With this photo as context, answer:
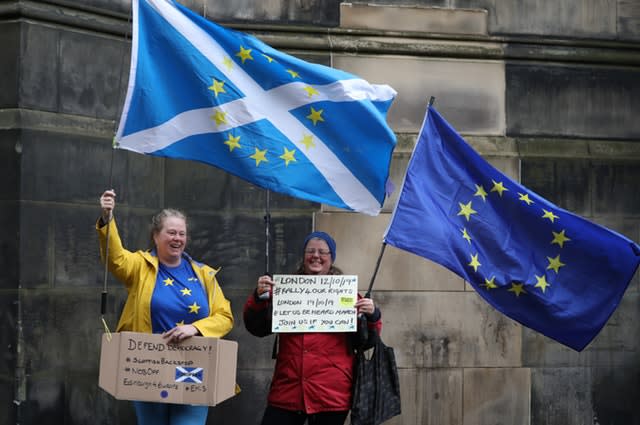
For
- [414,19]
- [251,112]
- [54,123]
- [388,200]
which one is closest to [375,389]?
[251,112]

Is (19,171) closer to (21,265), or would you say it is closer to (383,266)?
(21,265)

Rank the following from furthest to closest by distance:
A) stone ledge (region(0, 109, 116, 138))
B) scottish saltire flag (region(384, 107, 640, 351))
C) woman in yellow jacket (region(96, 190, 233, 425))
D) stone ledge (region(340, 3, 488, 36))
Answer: stone ledge (region(340, 3, 488, 36)) < stone ledge (region(0, 109, 116, 138)) < scottish saltire flag (region(384, 107, 640, 351)) < woman in yellow jacket (region(96, 190, 233, 425))

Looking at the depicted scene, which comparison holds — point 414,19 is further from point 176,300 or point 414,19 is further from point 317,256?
point 176,300

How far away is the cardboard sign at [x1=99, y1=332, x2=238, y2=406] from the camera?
263 inches

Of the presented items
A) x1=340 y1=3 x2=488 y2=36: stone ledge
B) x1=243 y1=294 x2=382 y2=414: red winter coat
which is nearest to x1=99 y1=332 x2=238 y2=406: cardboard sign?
x1=243 y1=294 x2=382 y2=414: red winter coat

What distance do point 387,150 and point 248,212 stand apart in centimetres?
194

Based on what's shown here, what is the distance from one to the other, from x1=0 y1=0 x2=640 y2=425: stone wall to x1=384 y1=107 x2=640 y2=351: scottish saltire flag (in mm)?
2043

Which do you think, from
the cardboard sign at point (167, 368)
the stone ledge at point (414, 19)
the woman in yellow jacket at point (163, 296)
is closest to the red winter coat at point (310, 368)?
the woman in yellow jacket at point (163, 296)

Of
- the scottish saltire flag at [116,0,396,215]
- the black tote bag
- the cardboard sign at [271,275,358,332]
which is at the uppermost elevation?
the scottish saltire flag at [116,0,396,215]

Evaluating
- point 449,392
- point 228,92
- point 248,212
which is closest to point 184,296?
point 228,92

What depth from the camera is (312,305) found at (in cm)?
710

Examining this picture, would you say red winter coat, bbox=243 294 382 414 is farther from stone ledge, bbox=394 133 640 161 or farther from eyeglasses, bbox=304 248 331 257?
stone ledge, bbox=394 133 640 161

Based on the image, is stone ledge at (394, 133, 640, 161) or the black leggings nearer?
the black leggings

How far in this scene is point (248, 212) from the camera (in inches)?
364
